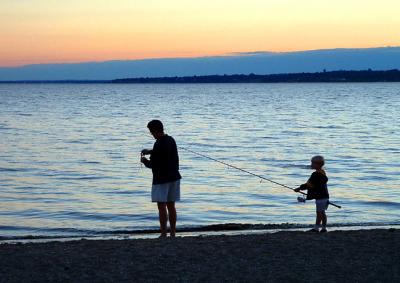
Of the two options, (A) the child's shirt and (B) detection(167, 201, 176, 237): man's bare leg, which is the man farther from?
(A) the child's shirt

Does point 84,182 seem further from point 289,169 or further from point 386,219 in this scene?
point 386,219

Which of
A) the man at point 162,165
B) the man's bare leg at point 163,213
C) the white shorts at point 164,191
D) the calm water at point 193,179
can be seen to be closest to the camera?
the man at point 162,165

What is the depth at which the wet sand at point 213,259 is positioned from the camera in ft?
24.1

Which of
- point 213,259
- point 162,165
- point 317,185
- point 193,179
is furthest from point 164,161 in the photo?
point 193,179

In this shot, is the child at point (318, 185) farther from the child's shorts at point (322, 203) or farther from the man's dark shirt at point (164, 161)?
the man's dark shirt at point (164, 161)

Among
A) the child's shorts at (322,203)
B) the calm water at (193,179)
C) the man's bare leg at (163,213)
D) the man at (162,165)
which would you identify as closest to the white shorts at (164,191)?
the man at (162,165)

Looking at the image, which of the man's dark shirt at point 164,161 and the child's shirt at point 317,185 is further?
the child's shirt at point 317,185

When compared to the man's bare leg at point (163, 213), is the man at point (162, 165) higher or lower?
higher

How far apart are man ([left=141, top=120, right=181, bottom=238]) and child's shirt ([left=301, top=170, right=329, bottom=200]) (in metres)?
1.69

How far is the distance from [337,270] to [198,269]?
1.38 metres

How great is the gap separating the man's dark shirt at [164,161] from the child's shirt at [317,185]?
1728 mm

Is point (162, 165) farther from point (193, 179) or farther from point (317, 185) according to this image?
point (193, 179)

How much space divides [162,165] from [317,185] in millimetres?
2053

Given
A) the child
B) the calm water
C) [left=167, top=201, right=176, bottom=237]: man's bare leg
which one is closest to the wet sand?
[left=167, top=201, right=176, bottom=237]: man's bare leg
